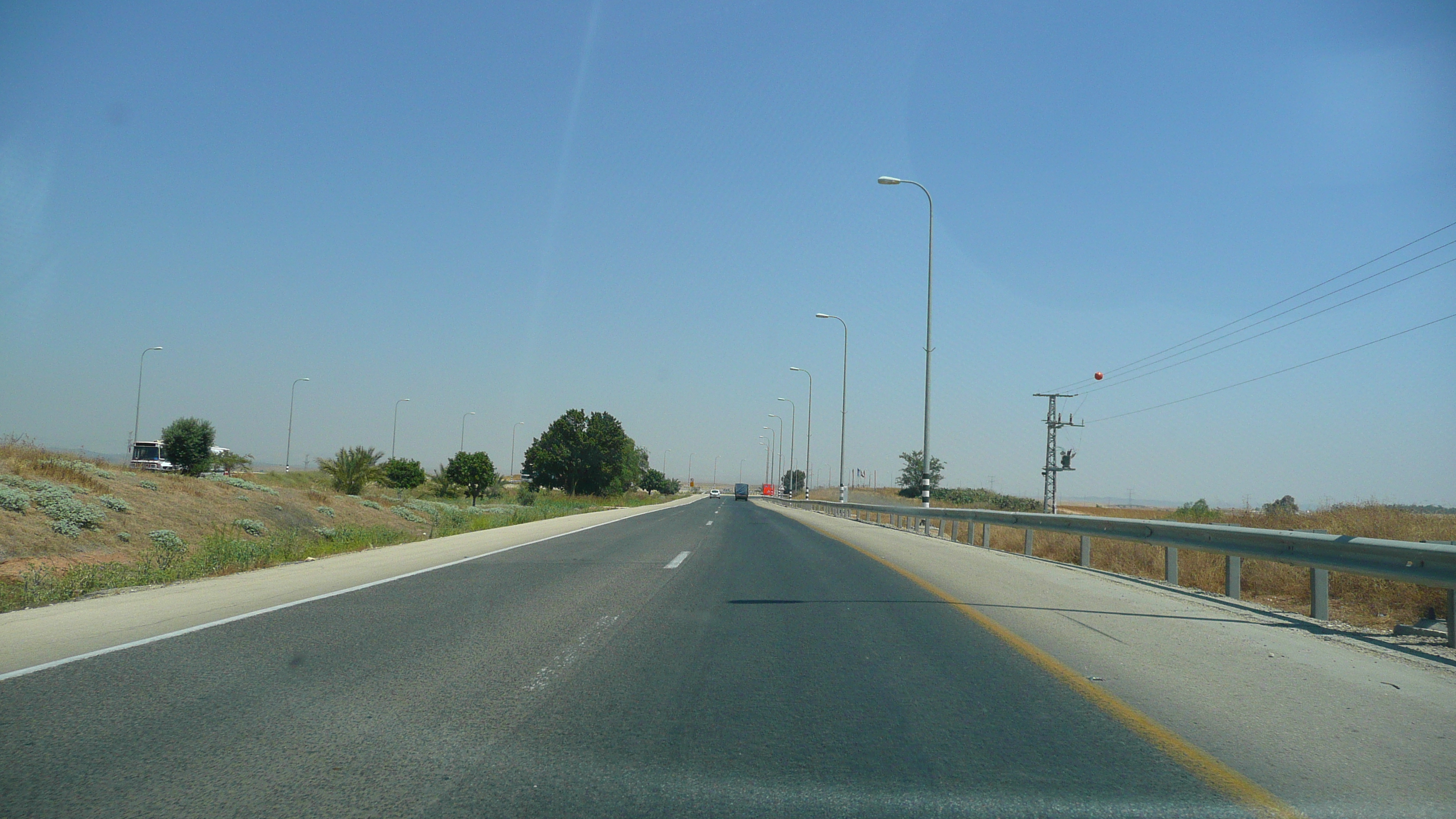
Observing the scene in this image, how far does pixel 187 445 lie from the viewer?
40.2 m

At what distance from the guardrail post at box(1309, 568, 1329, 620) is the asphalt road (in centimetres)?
380

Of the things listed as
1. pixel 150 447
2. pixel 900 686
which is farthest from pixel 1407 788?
pixel 150 447

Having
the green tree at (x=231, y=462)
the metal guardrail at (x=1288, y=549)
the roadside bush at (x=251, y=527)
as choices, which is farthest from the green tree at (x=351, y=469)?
the metal guardrail at (x=1288, y=549)

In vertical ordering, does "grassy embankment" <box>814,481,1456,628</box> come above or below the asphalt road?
above

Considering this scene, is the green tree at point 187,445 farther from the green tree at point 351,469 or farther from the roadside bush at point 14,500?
the roadside bush at point 14,500

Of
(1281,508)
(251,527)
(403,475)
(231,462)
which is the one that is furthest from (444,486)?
(1281,508)

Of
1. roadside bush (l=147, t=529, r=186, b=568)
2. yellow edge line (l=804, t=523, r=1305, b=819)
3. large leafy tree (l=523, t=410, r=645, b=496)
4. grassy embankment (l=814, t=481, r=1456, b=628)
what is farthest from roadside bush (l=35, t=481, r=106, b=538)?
large leafy tree (l=523, t=410, r=645, b=496)

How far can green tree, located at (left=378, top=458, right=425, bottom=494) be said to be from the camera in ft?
223

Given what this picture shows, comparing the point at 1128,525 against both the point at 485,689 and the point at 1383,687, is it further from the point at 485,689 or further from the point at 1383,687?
the point at 485,689

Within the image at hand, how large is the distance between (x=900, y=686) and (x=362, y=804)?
141 inches

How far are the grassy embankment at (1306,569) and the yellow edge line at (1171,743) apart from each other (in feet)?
15.4

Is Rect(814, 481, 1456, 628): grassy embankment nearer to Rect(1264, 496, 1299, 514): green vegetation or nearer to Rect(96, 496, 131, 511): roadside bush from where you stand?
Rect(1264, 496, 1299, 514): green vegetation

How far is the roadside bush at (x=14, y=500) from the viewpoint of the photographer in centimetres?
1698

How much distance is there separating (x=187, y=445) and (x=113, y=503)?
2220 centimetres
